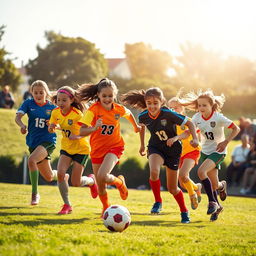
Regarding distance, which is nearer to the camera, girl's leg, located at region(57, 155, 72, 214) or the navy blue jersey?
the navy blue jersey

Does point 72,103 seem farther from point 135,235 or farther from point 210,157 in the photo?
point 135,235

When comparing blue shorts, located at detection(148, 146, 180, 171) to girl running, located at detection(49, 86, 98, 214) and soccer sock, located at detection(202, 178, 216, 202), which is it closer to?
soccer sock, located at detection(202, 178, 216, 202)

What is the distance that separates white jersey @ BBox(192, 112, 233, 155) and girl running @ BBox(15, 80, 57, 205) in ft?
8.31

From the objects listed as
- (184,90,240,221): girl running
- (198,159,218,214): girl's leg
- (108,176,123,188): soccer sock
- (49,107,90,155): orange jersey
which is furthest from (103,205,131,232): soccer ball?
(184,90,240,221): girl running

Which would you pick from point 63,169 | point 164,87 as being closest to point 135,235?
point 63,169

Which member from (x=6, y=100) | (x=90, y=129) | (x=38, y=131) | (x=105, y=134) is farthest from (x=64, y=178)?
(x=6, y=100)

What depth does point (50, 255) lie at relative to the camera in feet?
16.0

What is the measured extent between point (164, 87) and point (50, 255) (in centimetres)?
4191

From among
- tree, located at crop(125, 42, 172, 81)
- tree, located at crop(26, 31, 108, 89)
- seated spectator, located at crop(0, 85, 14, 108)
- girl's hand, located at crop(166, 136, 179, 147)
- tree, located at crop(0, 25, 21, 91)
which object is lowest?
girl's hand, located at crop(166, 136, 179, 147)

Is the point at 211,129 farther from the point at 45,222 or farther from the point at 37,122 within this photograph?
the point at 45,222

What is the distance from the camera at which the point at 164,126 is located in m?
7.92

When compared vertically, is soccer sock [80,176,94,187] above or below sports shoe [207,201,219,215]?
above

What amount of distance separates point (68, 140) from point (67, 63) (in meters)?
50.7

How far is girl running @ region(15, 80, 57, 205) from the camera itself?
923 centimetres
